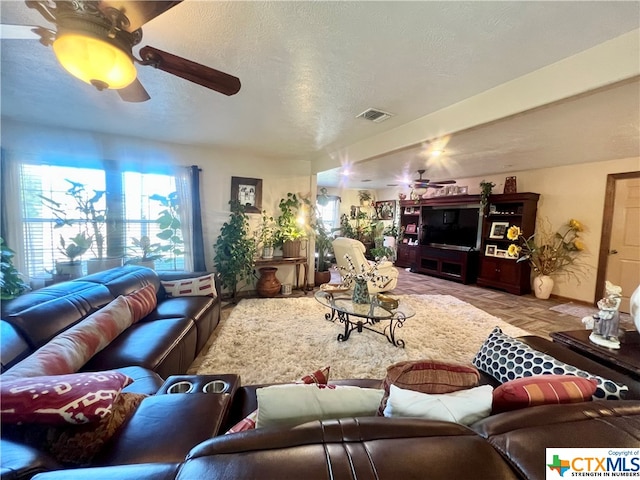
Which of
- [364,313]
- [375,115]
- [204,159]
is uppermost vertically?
[375,115]

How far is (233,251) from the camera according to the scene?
12.6ft

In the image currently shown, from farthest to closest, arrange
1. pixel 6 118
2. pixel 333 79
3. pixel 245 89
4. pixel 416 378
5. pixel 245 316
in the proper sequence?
1. pixel 245 316
2. pixel 6 118
3. pixel 245 89
4. pixel 333 79
5. pixel 416 378

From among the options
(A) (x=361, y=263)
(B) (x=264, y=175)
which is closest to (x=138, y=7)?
(B) (x=264, y=175)

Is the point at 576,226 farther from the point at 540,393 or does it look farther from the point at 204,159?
the point at 204,159

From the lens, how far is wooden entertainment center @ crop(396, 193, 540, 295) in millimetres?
4750

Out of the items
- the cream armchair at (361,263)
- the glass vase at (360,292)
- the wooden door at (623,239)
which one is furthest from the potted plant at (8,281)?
the wooden door at (623,239)

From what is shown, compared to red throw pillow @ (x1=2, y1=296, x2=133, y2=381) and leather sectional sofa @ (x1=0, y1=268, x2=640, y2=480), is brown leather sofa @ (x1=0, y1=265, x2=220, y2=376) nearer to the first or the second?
red throw pillow @ (x1=2, y1=296, x2=133, y2=381)

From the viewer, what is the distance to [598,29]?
4.36 feet

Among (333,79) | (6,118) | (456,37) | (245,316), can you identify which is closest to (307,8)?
(333,79)

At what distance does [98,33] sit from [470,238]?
20.3 ft

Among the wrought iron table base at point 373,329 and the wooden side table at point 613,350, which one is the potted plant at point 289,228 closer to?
the wrought iron table base at point 373,329

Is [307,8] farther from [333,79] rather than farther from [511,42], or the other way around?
[511,42]

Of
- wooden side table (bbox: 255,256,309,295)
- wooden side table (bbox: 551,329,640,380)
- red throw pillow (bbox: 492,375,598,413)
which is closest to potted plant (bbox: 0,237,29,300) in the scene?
wooden side table (bbox: 255,256,309,295)

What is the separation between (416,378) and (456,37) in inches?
68.1
